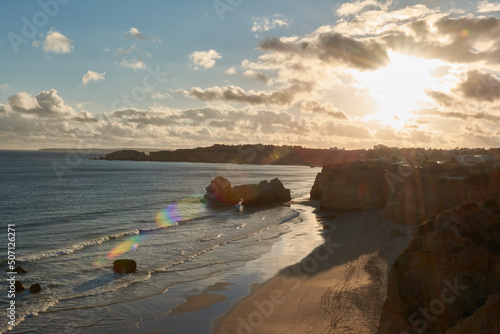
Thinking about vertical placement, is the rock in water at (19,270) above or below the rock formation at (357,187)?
below

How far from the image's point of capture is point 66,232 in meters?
33.2

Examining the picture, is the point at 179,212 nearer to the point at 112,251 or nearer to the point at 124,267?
the point at 112,251

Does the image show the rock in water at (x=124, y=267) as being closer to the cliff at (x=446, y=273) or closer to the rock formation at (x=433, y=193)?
the cliff at (x=446, y=273)

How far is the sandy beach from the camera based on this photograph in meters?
14.2

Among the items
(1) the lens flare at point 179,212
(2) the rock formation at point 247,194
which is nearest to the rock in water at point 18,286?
(1) the lens flare at point 179,212

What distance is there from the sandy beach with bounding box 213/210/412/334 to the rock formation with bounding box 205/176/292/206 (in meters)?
29.8

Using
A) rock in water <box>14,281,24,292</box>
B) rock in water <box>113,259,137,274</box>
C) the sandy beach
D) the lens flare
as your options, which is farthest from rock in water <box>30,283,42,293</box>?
the lens flare

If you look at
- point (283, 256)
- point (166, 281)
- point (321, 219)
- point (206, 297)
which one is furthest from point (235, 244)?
point (321, 219)

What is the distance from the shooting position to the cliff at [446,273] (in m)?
9.44

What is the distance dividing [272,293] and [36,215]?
35.1m

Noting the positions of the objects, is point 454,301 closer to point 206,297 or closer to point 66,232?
point 206,297

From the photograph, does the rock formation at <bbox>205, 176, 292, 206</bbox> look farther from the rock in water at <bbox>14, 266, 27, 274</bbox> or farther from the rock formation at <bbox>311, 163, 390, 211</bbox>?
the rock in water at <bbox>14, 266, 27, 274</bbox>

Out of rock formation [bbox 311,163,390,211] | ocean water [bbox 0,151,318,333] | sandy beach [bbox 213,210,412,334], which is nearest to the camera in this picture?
sandy beach [bbox 213,210,412,334]

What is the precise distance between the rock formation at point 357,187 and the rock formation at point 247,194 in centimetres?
1300
